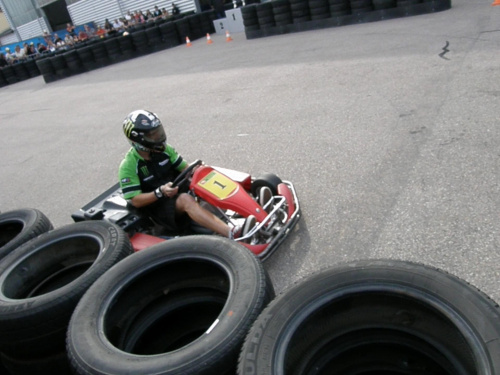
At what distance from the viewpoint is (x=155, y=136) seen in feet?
12.2

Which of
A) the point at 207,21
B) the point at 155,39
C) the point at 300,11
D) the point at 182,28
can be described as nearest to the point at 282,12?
the point at 300,11

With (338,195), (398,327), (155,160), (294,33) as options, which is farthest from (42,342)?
(294,33)

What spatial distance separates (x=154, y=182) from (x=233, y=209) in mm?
802

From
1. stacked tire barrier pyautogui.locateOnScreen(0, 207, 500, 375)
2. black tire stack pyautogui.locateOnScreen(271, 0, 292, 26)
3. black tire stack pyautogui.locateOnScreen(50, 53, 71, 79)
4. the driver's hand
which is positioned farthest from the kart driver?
black tire stack pyautogui.locateOnScreen(50, 53, 71, 79)

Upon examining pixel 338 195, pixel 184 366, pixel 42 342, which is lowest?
pixel 338 195

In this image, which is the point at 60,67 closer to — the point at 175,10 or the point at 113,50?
the point at 113,50

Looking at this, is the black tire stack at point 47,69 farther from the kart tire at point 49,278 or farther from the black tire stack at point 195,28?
the kart tire at point 49,278

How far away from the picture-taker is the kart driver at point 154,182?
370cm

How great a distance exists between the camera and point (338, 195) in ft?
13.7

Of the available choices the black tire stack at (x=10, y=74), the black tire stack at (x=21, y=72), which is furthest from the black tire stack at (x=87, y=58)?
the black tire stack at (x=10, y=74)

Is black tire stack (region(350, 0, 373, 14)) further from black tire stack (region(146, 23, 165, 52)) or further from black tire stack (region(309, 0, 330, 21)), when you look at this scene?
black tire stack (region(146, 23, 165, 52))

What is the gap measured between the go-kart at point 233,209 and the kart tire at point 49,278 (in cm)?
41

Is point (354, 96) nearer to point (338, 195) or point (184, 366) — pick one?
point (338, 195)

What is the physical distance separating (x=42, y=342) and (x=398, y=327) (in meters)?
2.07
